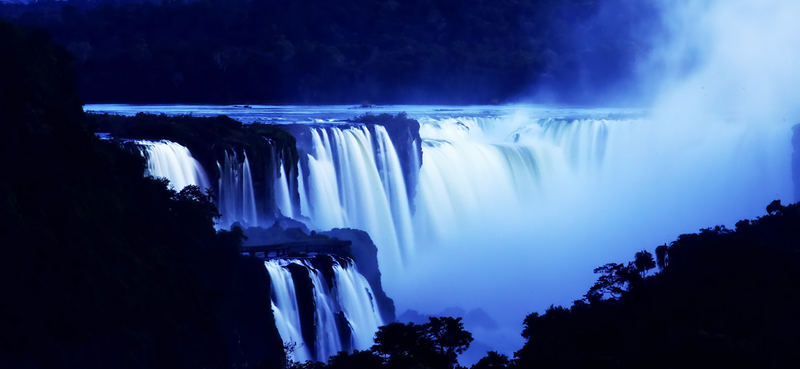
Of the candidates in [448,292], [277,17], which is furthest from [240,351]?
[277,17]

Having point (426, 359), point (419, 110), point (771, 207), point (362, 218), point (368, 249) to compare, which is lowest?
point (426, 359)

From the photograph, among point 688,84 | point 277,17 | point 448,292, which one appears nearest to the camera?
point 448,292

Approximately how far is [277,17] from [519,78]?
45.2 ft

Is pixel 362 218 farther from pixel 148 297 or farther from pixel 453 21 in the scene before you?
pixel 453 21

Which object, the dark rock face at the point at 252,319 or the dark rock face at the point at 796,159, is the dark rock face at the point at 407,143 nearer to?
the dark rock face at the point at 796,159

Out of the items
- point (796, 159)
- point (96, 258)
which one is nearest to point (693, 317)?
point (96, 258)

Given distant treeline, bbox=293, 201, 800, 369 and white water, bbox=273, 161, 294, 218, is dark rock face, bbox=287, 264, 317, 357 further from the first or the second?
white water, bbox=273, 161, 294, 218

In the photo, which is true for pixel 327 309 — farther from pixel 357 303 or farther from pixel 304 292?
pixel 357 303

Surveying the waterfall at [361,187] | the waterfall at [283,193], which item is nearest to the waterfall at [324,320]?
the waterfall at [283,193]

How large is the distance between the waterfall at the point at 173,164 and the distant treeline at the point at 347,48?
29399mm

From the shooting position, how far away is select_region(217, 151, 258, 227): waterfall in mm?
32875

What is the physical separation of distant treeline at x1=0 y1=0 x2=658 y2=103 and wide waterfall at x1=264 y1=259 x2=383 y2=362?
32934 mm

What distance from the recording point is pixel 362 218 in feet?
133

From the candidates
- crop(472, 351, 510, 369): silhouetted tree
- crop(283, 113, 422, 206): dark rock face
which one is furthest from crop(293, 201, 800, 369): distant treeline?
crop(283, 113, 422, 206): dark rock face
